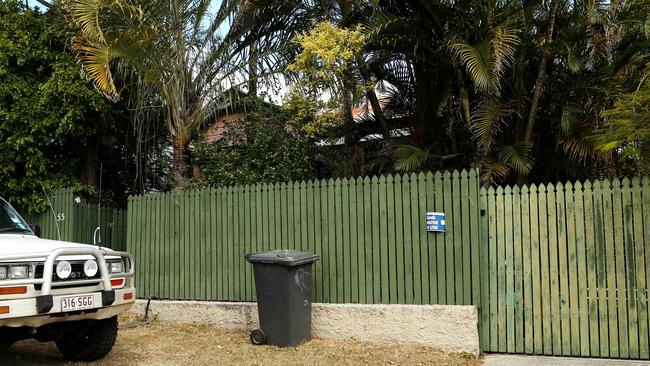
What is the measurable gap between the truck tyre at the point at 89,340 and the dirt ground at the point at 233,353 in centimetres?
17

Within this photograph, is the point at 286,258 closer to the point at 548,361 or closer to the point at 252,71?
the point at 548,361

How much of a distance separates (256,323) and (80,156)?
21.1 feet

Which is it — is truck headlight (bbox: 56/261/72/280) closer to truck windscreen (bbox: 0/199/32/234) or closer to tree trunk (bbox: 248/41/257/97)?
truck windscreen (bbox: 0/199/32/234)

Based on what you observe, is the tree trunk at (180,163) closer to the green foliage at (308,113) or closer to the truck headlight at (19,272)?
the green foliage at (308,113)

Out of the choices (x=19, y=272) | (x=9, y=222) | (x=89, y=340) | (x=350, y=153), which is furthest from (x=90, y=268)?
(x=350, y=153)

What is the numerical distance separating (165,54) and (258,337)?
5.46 m

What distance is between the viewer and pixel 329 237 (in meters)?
8.30

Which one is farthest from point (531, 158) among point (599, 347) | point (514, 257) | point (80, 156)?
point (80, 156)

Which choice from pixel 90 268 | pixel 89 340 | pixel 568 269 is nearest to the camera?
pixel 90 268

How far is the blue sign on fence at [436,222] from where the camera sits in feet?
24.7

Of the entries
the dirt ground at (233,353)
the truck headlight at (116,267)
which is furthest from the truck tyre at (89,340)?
the truck headlight at (116,267)

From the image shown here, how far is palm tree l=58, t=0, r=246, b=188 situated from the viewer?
9.88 metres

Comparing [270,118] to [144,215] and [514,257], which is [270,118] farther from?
[514,257]

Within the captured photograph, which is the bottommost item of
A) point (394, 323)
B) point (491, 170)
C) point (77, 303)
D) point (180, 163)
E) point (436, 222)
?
point (394, 323)
